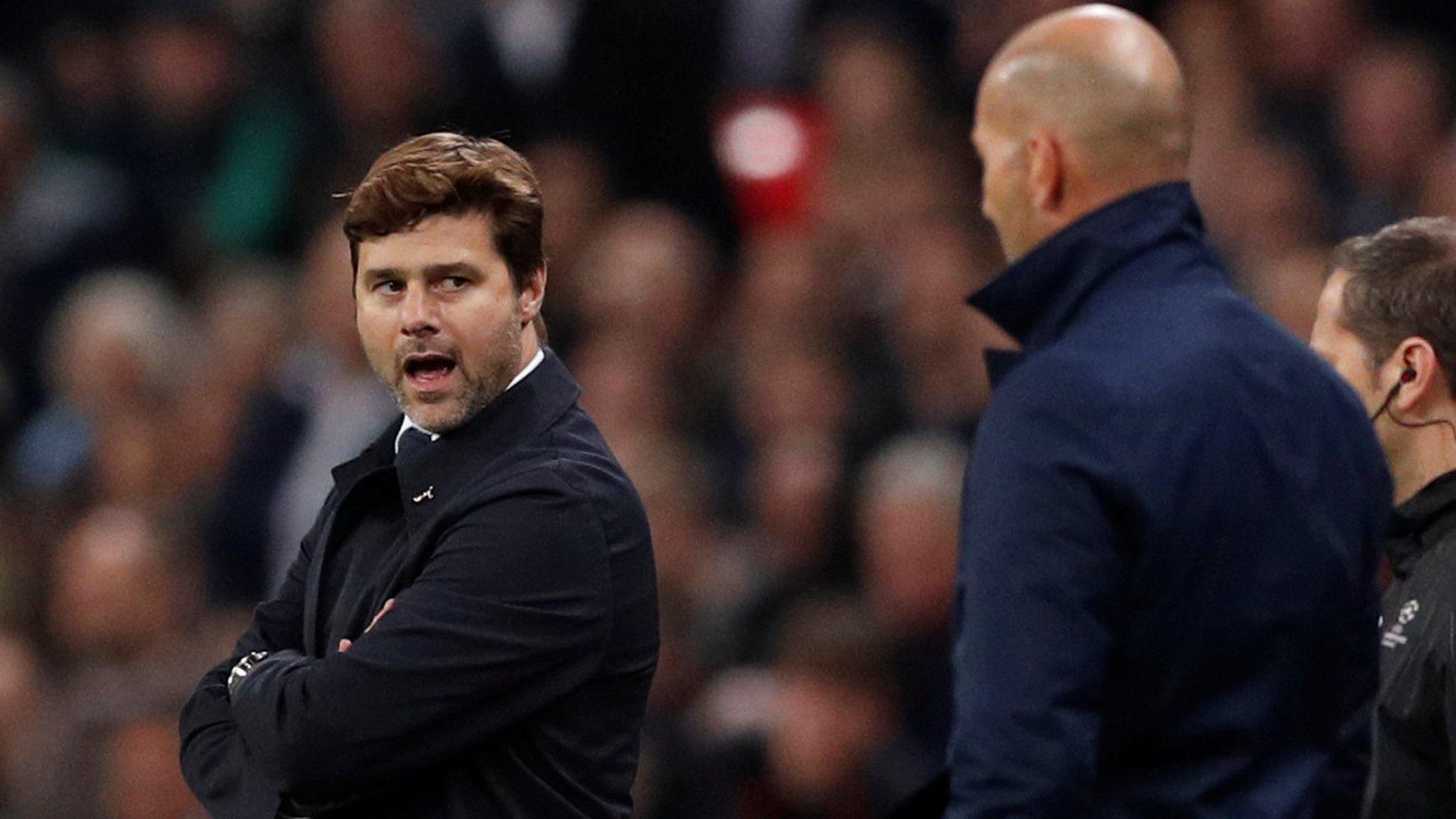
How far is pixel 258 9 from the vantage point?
8297 mm

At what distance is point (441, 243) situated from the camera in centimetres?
288

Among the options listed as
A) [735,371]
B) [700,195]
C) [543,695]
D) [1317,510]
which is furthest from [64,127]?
[1317,510]

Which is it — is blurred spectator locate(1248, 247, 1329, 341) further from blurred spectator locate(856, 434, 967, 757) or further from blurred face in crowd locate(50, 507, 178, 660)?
blurred face in crowd locate(50, 507, 178, 660)

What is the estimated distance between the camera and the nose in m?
2.88

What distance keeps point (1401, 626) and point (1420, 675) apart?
104 millimetres

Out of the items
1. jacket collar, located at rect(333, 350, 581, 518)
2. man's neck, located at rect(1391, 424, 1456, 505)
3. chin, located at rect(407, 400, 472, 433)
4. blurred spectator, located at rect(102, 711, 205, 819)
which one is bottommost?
blurred spectator, located at rect(102, 711, 205, 819)

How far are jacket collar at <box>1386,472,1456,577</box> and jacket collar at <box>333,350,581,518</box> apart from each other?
1.10 metres

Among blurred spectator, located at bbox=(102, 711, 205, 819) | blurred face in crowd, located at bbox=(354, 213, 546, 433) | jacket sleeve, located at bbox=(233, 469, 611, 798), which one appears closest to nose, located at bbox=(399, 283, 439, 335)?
blurred face in crowd, located at bbox=(354, 213, 546, 433)

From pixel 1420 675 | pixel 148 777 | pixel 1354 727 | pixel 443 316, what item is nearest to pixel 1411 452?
pixel 1420 675

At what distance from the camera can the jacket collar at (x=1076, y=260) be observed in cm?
254

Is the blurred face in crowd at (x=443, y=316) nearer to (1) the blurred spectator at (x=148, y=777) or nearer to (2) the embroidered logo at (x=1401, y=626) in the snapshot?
(2) the embroidered logo at (x=1401, y=626)

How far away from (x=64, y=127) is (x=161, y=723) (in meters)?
3.51

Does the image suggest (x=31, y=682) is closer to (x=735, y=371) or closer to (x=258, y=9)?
(x=735, y=371)

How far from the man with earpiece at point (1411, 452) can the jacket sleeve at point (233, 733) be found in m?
1.37
